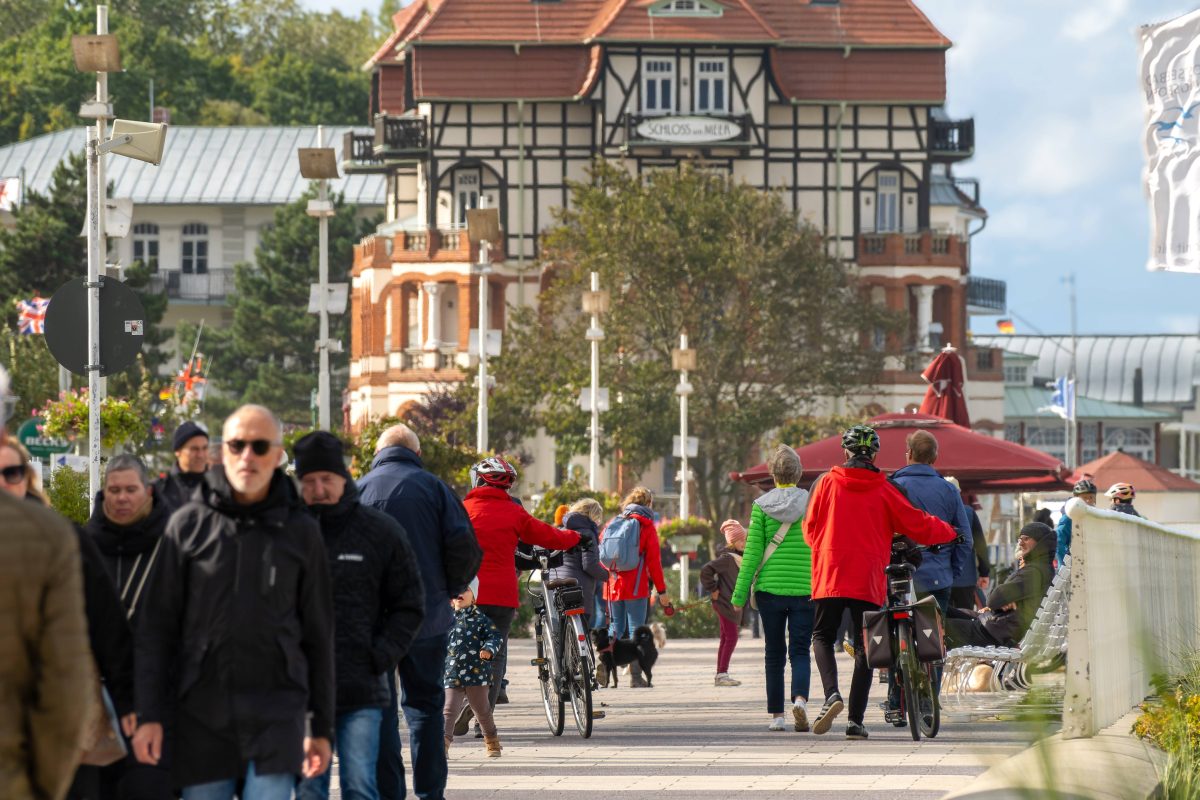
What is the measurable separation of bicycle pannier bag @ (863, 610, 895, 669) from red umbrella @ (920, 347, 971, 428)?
1477 centimetres

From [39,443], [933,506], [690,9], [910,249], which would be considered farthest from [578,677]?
[910,249]

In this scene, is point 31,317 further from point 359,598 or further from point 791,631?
point 359,598

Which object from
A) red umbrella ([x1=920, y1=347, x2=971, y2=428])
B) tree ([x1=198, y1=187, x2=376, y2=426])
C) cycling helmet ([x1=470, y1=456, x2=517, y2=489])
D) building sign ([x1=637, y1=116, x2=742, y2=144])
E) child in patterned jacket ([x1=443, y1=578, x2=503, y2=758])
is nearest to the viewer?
child in patterned jacket ([x1=443, y1=578, x2=503, y2=758])

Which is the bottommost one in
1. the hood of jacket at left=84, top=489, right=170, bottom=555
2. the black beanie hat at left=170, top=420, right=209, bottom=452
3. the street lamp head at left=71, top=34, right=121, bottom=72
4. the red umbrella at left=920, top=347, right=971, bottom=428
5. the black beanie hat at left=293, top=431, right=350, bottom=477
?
the hood of jacket at left=84, top=489, right=170, bottom=555

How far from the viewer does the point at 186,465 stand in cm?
1029

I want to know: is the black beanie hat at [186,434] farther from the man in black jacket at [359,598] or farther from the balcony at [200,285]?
the balcony at [200,285]

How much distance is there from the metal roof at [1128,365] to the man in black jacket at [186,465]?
130 metres

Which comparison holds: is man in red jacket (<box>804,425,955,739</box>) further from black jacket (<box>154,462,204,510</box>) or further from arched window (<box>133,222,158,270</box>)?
arched window (<box>133,222,158,270</box>)

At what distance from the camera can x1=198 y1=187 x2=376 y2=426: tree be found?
95.4 metres

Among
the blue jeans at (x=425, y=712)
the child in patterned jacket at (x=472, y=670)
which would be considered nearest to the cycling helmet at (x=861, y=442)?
the child in patterned jacket at (x=472, y=670)

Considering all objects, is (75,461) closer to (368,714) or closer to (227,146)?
(368,714)

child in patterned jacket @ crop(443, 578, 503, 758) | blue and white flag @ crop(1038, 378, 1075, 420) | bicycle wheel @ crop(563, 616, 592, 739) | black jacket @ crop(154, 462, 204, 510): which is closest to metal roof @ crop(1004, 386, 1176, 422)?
blue and white flag @ crop(1038, 378, 1075, 420)

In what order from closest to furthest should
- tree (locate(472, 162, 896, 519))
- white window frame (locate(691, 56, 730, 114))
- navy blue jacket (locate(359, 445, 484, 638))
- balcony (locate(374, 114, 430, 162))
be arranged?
navy blue jacket (locate(359, 445, 484, 638))
tree (locate(472, 162, 896, 519))
white window frame (locate(691, 56, 730, 114))
balcony (locate(374, 114, 430, 162))

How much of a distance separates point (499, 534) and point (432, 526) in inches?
128
